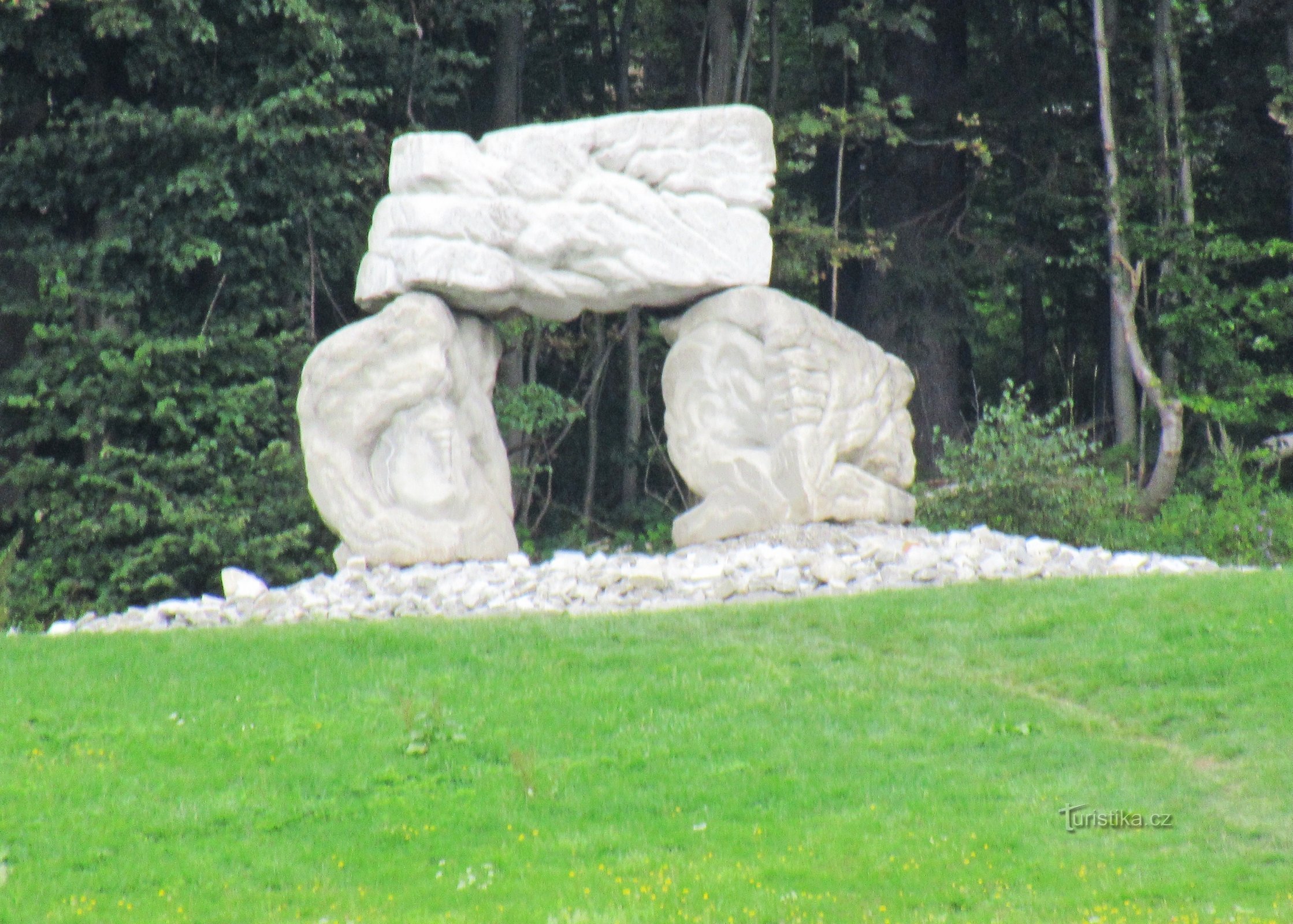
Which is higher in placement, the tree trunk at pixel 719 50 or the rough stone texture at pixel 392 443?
the tree trunk at pixel 719 50

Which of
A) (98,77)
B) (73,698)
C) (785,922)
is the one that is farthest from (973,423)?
(785,922)

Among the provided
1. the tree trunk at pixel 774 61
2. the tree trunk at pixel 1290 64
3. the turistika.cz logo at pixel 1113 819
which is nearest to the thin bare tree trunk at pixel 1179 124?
the tree trunk at pixel 1290 64

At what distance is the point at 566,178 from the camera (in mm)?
13516

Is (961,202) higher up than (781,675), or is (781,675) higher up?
(961,202)

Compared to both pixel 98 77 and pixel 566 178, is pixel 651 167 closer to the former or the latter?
pixel 566 178

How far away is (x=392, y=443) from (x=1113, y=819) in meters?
7.33

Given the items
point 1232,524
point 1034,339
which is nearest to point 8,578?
point 1232,524

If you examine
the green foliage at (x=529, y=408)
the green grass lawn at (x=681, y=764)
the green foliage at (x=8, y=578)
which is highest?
the green foliage at (x=529, y=408)

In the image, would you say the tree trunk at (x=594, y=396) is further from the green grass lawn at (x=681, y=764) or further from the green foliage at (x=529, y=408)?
the green grass lawn at (x=681, y=764)

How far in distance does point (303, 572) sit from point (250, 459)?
1.21 m

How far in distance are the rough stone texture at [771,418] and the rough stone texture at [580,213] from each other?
0.40m

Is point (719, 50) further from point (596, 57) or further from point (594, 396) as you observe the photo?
point (594, 396)

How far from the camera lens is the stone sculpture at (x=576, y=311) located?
13156 millimetres

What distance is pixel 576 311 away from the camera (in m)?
13.9
